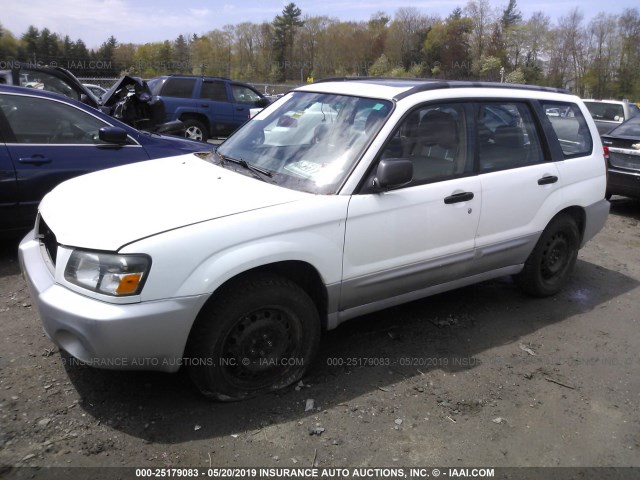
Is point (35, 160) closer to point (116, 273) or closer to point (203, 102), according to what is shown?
point (116, 273)

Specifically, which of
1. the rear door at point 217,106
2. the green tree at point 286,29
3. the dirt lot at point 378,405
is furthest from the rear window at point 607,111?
the green tree at point 286,29

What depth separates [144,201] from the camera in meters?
2.86

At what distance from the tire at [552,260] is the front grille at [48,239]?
3560mm

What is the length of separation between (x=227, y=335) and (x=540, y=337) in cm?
250

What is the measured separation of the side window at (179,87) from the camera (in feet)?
41.2

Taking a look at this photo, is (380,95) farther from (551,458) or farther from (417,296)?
(551,458)

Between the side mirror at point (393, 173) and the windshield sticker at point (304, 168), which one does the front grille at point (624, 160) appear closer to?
the side mirror at point (393, 173)

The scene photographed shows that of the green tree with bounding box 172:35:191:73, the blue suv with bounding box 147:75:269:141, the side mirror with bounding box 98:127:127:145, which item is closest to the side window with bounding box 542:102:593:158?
the side mirror with bounding box 98:127:127:145

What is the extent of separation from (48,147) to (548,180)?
4497mm

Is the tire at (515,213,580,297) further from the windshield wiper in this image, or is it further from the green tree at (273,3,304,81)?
the green tree at (273,3,304,81)

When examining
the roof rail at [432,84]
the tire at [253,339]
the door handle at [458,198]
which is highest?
the roof rail at [432,84]

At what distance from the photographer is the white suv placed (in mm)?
2520

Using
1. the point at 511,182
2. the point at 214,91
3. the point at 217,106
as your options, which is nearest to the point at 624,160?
the point at 511,182

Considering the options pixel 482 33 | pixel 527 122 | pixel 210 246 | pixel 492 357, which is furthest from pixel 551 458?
pixel 482 33
